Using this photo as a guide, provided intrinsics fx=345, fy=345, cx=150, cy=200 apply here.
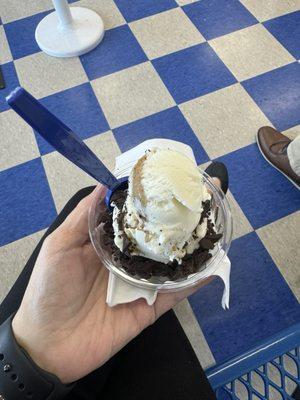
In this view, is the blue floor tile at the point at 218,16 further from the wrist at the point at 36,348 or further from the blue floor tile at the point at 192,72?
the wrist at the point at 36,348

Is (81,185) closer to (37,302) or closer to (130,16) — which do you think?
(37,302)

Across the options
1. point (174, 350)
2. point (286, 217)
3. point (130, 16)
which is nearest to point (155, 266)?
point (174, 350)

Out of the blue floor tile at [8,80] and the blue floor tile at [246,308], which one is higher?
the blue floor tile at [8,80]

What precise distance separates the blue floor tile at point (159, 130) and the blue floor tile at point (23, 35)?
82cm

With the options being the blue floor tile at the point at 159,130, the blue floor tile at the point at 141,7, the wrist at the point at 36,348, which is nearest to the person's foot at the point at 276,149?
the blue floor tile at the point at 159,130

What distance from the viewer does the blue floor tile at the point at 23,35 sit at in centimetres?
199

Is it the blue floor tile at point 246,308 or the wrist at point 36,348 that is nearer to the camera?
the wrist at point 36,348

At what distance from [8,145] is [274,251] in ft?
4.33

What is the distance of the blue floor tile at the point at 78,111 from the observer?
1.68 meters

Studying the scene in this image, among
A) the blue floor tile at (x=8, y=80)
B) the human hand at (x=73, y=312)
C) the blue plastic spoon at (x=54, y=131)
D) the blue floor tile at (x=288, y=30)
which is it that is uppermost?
the blue plastic spoon at (x=54, y=131)

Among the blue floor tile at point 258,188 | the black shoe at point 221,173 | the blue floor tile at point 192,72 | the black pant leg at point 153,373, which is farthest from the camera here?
the blue floor tile at point 192,72

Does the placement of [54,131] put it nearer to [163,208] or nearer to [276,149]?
[163,208]

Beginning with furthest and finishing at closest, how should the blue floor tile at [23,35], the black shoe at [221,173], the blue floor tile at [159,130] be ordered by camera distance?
the blue floor tile at [23,35] → the blue floor tile at [159,130] → the black shoe at [221,173]

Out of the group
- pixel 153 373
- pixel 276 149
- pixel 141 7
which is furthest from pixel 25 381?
pixel 141 7
